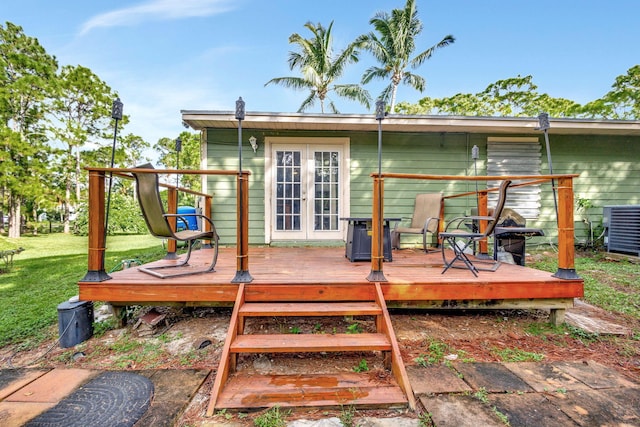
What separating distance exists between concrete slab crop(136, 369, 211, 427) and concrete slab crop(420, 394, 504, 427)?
1.32 metres

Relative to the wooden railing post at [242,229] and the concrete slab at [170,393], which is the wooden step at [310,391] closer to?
the concrete slab at [170,393]

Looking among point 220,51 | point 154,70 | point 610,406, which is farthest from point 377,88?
point 610,406

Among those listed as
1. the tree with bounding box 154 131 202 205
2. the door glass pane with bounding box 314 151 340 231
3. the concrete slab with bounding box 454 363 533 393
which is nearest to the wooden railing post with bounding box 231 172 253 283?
the concrete slab with bounding box 454 363 533 393

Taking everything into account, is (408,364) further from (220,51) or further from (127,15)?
(220,51)

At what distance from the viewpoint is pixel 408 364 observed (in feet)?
6.37

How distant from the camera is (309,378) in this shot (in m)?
1.74

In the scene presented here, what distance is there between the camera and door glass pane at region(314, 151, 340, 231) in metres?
5.31

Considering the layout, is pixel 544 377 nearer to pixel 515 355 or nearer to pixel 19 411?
pixel 515 355

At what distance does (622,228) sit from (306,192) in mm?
5768

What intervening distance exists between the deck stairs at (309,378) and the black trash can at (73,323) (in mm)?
1343

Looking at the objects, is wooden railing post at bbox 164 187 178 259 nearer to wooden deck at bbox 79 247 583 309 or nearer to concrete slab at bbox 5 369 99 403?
wooden deck at bbox 79 247 583 309

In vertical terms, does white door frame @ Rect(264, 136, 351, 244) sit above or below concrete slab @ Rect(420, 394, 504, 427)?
above

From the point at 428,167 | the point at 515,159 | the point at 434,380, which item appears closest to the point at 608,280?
the point at 515,159

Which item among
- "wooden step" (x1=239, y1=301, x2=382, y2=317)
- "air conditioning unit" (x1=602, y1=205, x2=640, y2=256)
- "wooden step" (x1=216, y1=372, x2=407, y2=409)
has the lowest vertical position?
"wooden step" (x1=216, y1=372, x2=407, y2=409)
